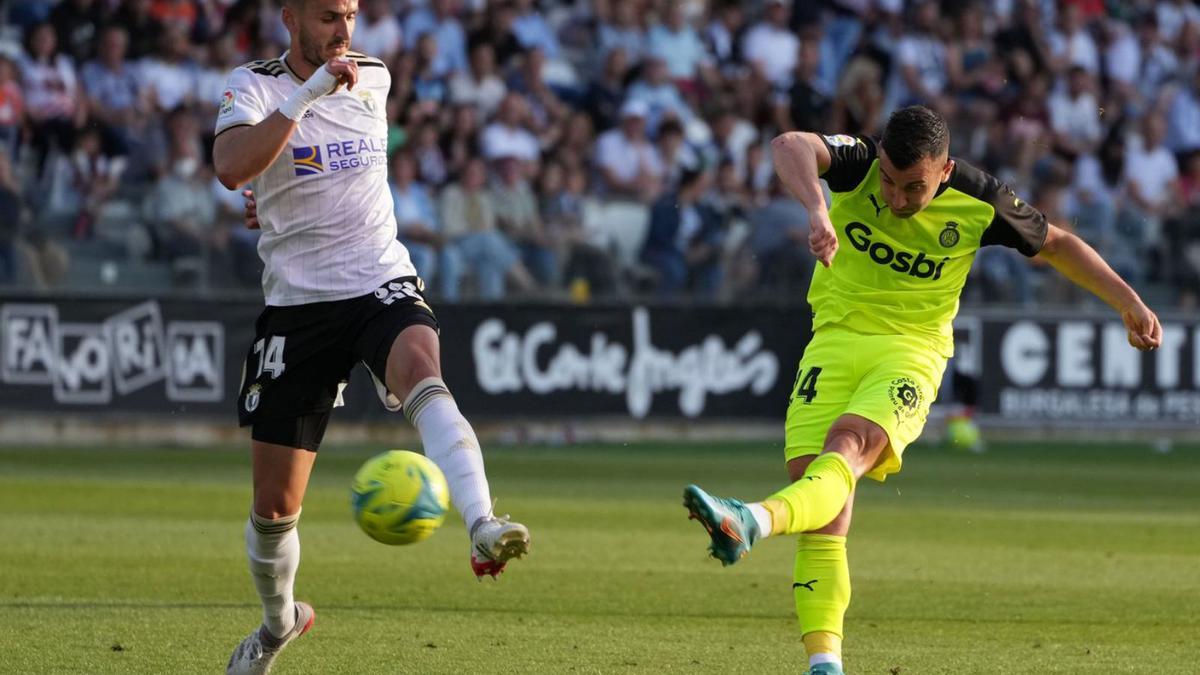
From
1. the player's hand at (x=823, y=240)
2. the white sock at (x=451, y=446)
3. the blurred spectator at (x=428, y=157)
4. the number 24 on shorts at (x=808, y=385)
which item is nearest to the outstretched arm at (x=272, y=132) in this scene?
the white sock at (x=451, y=446)

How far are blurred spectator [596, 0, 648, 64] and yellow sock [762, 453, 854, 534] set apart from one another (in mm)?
18200

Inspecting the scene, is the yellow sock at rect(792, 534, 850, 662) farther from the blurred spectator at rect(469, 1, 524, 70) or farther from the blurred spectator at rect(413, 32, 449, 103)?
the blurred spectator at rect(469, 1, 524, 70)

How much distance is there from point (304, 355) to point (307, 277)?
0.98 feet

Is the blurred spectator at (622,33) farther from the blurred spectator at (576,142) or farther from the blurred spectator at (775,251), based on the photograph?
the blurred spectator at (775,251)

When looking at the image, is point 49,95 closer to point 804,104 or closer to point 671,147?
point 671,147

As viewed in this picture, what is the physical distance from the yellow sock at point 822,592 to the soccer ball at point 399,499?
1387 millimetres

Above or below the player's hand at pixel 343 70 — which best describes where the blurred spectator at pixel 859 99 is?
above

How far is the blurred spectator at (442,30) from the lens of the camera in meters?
22.8

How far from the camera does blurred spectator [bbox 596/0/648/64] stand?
24.2 metres

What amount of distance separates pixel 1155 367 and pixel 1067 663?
593 inches

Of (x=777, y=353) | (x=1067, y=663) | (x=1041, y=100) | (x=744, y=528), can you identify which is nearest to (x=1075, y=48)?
(x=1041, y=100)

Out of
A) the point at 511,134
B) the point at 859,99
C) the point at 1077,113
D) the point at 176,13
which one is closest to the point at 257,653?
the point at 511,134

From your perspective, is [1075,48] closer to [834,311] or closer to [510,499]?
[510,499]

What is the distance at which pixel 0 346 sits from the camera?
61.3 feet
